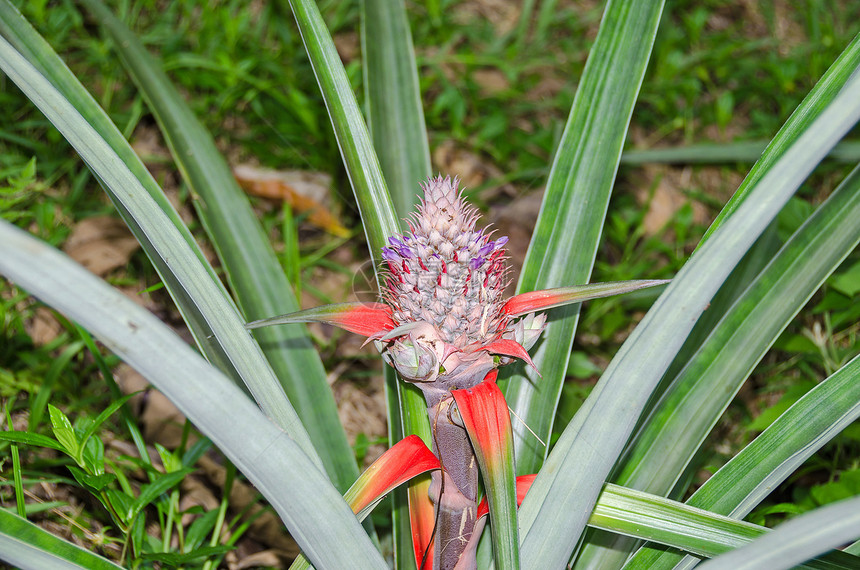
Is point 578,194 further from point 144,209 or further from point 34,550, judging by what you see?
point 34,550

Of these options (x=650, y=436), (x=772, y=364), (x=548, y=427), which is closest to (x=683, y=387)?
(x=650, y=436)

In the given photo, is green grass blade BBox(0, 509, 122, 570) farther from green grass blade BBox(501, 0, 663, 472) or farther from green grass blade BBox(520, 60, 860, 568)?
green grass blade BBox(501, 0, 663, 472)

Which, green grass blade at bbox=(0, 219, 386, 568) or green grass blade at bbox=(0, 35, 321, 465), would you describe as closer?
green grass blade at bbox=(0, 219, 386, 568)

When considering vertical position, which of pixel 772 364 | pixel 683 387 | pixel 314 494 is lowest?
pixel 314 494

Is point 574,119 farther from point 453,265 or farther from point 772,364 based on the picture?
point 772,364

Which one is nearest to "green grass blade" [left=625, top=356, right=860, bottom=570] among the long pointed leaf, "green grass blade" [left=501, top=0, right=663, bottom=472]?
the long pointed leaf

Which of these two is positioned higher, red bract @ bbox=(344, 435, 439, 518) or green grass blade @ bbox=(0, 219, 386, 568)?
red bract @ bbox=(344, 435, 439, 518)
